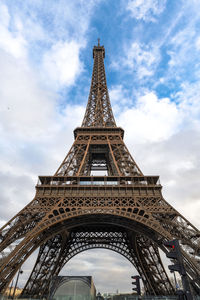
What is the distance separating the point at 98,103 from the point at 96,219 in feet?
73.7

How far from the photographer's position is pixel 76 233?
32.0m

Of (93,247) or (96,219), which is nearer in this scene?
(96,219)

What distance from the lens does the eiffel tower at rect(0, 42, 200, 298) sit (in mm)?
17250

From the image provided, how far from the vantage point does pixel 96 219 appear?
2252 cm

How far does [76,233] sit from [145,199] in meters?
16.7

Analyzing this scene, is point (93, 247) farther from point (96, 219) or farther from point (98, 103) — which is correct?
point (98, 103)

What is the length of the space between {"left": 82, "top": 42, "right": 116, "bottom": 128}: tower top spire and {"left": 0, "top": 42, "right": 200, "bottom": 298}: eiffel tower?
0.33m

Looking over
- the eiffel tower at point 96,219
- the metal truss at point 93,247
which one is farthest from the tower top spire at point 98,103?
the metal truss at point 93,247

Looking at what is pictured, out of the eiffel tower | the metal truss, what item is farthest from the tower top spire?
the metal truss

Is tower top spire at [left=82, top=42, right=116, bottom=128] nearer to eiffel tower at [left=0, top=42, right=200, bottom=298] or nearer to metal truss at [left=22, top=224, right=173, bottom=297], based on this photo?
eiffel tower at [left=0, top=42, right=200, bottom=298]

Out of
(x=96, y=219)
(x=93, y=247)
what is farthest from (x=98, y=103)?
(x=93, y=247)

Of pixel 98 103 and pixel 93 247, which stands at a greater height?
pixel 98 103

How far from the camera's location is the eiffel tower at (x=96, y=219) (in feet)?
56.6

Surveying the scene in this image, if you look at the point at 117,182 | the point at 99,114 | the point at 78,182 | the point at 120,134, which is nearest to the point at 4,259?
the point at 78,182
